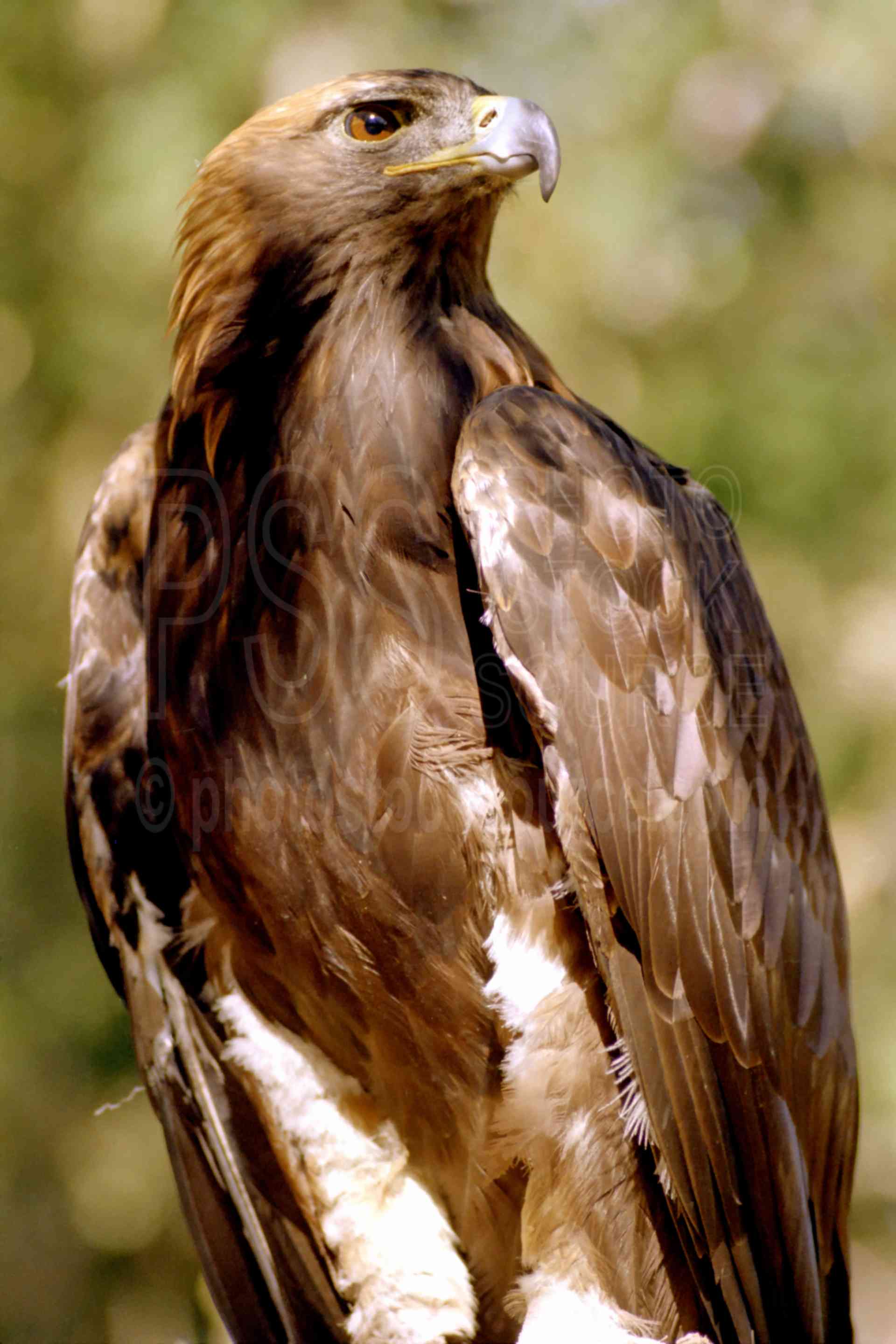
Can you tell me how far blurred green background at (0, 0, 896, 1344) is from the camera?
509cm

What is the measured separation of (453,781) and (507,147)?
120 centimetres

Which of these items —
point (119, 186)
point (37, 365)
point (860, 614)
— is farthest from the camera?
point (860, 614)

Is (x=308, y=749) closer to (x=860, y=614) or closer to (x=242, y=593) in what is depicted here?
(x=242, y=593)

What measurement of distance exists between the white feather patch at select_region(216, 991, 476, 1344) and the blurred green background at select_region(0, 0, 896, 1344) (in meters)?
1.81

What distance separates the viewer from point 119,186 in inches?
195

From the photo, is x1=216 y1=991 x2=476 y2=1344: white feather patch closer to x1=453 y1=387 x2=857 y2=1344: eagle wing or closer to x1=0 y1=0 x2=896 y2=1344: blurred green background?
x1=453 y1=387 x2=857 y2=1344: eagle wing

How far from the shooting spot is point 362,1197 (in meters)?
3.14

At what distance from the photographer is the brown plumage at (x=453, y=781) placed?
260 cm

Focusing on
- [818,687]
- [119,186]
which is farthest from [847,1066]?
[119,186]

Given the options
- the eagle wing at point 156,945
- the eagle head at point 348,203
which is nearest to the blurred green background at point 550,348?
the eagle wing at point 156,945

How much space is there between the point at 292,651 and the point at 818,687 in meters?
3.34

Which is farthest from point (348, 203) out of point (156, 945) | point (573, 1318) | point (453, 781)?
point (573, 1318)

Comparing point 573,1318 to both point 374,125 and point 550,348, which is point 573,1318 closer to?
point 374,125

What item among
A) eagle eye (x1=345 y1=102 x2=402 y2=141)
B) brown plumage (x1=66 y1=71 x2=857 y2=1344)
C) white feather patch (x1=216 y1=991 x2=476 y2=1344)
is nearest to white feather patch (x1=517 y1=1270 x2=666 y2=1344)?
brown plumage (x1=66 y1=71 x2=857 y2=1344)
